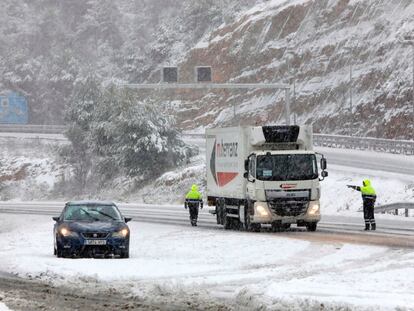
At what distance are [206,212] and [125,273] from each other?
92.1 ft

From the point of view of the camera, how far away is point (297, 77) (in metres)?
80.7

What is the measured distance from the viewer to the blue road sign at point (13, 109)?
354ft

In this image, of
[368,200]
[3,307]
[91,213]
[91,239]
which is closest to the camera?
[3,307]

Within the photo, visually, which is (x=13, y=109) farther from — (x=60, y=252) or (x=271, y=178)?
(x=60, y=252)

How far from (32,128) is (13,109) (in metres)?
10.5

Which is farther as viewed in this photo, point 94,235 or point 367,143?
point 367,143

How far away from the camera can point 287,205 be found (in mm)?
28734

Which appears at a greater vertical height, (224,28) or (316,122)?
(224,28)

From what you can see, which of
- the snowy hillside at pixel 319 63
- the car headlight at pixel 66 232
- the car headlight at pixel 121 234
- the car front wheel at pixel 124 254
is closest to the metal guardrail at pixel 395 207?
the car headlight at pixel 121 234

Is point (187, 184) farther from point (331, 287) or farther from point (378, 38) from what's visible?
point (331, 287)

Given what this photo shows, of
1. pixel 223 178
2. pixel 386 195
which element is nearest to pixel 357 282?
pixel 223 178

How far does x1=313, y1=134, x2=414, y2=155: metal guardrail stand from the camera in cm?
5687

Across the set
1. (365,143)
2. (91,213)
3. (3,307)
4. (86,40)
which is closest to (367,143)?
(365,143)

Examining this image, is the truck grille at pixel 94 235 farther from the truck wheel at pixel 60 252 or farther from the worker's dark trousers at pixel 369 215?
the worker's dark trousers at pixel 369 215
